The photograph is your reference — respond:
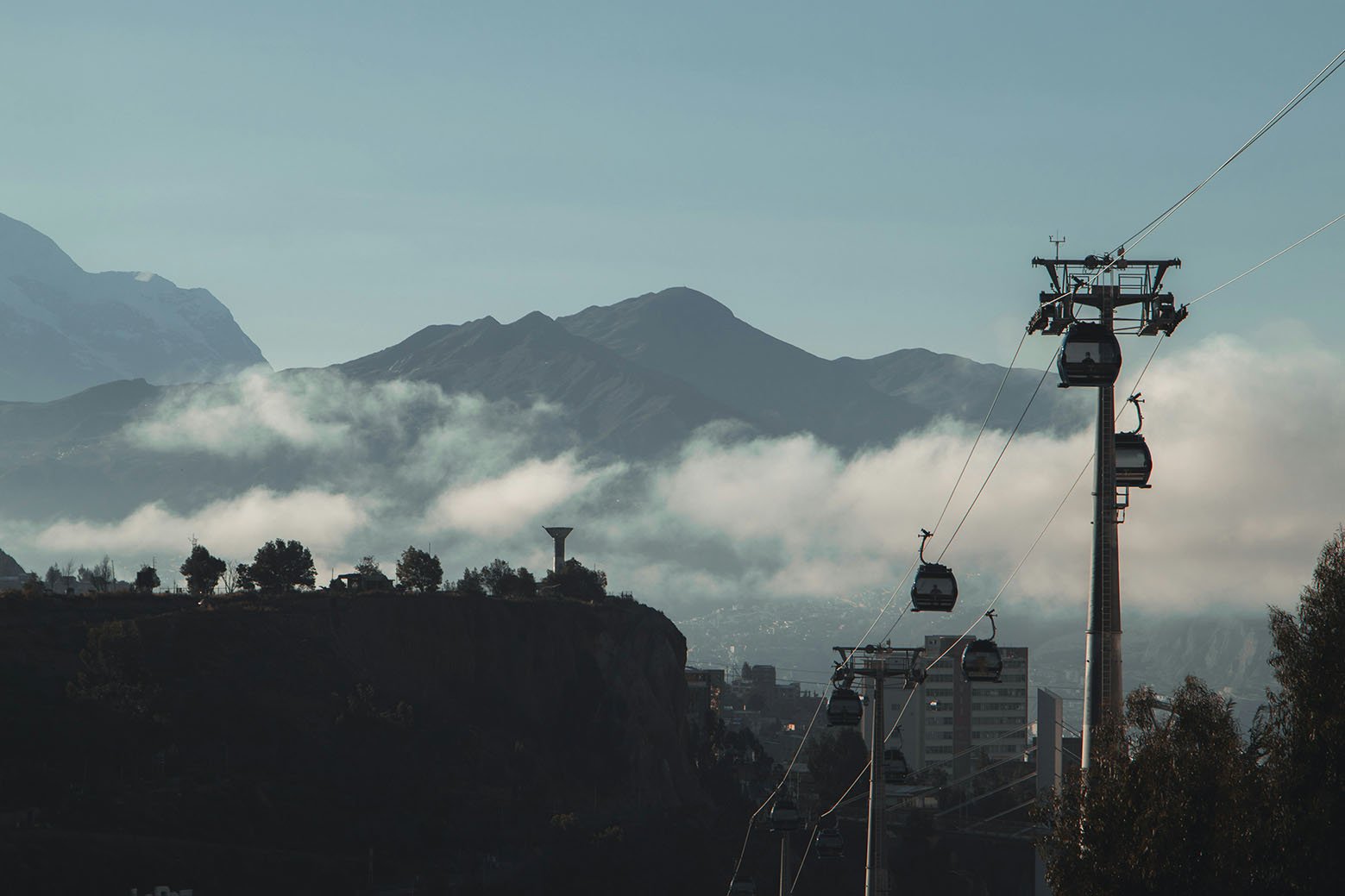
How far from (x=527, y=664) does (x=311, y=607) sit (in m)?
27.1

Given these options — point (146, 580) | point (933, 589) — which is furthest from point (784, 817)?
point (146, 580)

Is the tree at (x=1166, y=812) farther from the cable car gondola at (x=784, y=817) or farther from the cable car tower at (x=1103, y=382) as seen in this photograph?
the cable car gondola at (x=784, y=817)

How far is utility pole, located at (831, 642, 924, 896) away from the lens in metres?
49.3

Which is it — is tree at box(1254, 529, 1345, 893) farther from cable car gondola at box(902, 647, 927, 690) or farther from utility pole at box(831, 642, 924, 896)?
cable car gondola at box(902, 647, 927, 690)

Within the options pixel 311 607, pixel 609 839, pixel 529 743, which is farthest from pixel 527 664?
pixel 609 839

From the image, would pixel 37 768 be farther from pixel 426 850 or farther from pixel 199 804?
pixel 426 850

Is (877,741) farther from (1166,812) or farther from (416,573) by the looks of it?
(416,573)

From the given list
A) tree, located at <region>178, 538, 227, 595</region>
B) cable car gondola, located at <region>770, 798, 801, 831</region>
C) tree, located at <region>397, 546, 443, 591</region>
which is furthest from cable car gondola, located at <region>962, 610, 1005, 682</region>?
tree, located at <region>397, 546, 443, 591</region>

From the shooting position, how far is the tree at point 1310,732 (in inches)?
1171

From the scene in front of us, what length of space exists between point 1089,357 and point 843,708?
31.1m

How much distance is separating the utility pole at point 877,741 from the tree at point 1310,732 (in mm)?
18095

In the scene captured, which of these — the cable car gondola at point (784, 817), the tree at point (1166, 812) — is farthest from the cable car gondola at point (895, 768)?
the tree at point (1166, 812)

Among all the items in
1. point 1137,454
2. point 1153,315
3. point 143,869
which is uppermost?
point 1153,315

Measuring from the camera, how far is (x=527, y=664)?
184 metres
